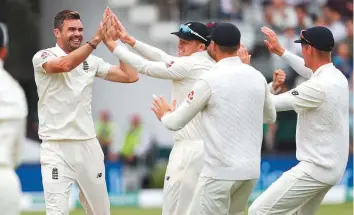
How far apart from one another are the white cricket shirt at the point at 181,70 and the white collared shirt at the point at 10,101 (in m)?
1.97

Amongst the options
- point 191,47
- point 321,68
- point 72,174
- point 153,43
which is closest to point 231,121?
point 321,68

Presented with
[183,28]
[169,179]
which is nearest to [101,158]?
[169,179]

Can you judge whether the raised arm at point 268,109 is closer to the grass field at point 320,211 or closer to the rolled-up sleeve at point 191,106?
the rolled-up sleeve at point 191,106

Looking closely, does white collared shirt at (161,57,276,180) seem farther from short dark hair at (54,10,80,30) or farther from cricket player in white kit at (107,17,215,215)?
short dark hair at (54,10,80,30)

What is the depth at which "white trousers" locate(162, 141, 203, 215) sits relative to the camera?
28.1ft

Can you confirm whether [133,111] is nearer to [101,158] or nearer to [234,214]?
[101,158]

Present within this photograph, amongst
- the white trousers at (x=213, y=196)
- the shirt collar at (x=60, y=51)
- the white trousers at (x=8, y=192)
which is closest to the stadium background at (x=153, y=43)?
the shirt collar at (x=60, y=51)

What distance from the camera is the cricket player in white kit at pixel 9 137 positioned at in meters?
6.69

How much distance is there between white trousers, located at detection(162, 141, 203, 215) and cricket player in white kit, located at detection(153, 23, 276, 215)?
3.31 feet

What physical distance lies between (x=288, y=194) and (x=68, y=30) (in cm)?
243

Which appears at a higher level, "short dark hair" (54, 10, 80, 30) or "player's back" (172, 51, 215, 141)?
"short dark hair" (54, 10, 80, 30)

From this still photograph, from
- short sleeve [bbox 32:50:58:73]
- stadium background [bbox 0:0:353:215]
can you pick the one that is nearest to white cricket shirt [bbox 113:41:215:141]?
short sleeve [bbox 32:50:58:73]

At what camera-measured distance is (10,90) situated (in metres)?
6.75

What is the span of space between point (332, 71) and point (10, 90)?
2.68 meters
